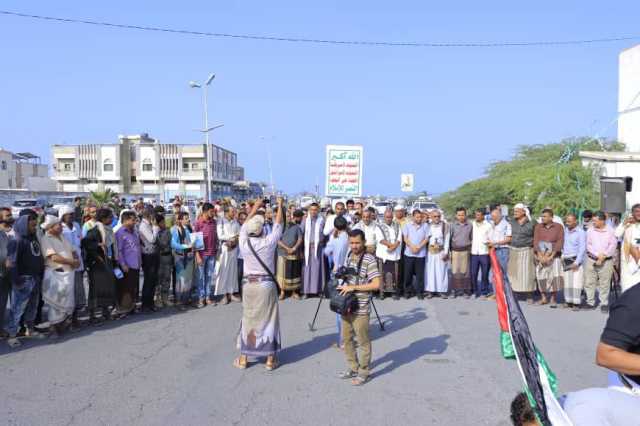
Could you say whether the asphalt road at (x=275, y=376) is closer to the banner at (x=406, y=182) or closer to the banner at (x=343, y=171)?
the banner at (x=343, y=171)

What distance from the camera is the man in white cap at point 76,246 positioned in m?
8.52

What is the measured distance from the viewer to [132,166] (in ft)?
318

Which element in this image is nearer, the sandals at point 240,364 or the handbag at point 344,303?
the handbag at point 344,303

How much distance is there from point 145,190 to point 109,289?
8734 centimetres

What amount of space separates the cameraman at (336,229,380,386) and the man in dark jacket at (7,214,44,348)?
4.49 meters

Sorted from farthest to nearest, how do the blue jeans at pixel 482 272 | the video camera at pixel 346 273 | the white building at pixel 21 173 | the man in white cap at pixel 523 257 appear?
the white building at pixel 21 173 → the blue jeans at pixel 482 272 → the man in white cap at pixel 523 257 → the video camera at pixel 346 273

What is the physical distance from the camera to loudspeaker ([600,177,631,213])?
1500 cm

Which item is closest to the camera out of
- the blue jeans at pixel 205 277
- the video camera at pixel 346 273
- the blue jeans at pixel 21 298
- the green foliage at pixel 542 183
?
the video camera at pixel 346 273

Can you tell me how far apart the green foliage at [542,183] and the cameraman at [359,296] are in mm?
17924

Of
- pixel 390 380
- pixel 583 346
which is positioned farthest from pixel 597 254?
pixel 390 380

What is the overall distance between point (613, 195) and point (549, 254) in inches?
238

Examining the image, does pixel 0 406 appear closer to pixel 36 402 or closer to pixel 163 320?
pixel 36 402

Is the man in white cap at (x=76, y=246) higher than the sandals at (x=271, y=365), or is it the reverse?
the man in white cap at (x=76, y=246)

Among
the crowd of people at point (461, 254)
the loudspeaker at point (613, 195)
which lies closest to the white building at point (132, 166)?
the loudspeaker at point (613, 195)
